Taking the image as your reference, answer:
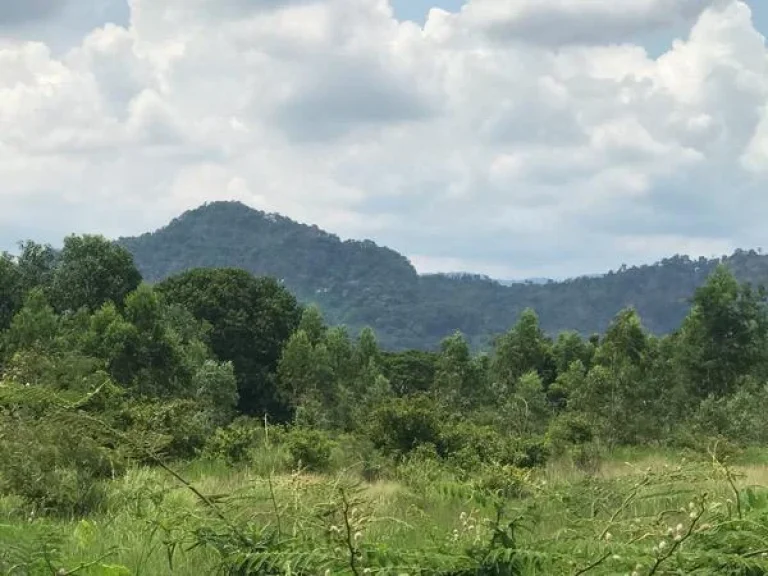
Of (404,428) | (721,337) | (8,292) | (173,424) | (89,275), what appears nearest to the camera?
(173,424)

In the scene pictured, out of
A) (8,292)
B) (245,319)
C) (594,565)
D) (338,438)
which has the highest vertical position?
(8,292)

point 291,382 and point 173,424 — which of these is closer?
point 173,424

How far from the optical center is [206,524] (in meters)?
3.18

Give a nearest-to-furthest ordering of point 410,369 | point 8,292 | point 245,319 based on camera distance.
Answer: point 8,292 < point 245,319 < point 410,369

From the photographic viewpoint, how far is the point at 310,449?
12.0 meters

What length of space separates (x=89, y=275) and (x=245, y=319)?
10730 mm

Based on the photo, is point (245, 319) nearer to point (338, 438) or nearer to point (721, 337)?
point (721, 337)

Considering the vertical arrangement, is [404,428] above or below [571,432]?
above

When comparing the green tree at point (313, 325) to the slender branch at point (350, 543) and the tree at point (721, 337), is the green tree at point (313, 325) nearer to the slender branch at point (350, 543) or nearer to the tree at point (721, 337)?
the tree at point (721, 337)

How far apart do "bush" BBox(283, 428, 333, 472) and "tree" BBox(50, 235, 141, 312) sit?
24371mm

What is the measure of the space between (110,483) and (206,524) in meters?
4.01

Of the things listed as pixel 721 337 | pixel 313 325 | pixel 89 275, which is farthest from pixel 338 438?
pixel 313 325

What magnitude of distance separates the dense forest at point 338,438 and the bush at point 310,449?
6 cm

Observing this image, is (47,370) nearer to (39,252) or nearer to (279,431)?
A: (279,431)
